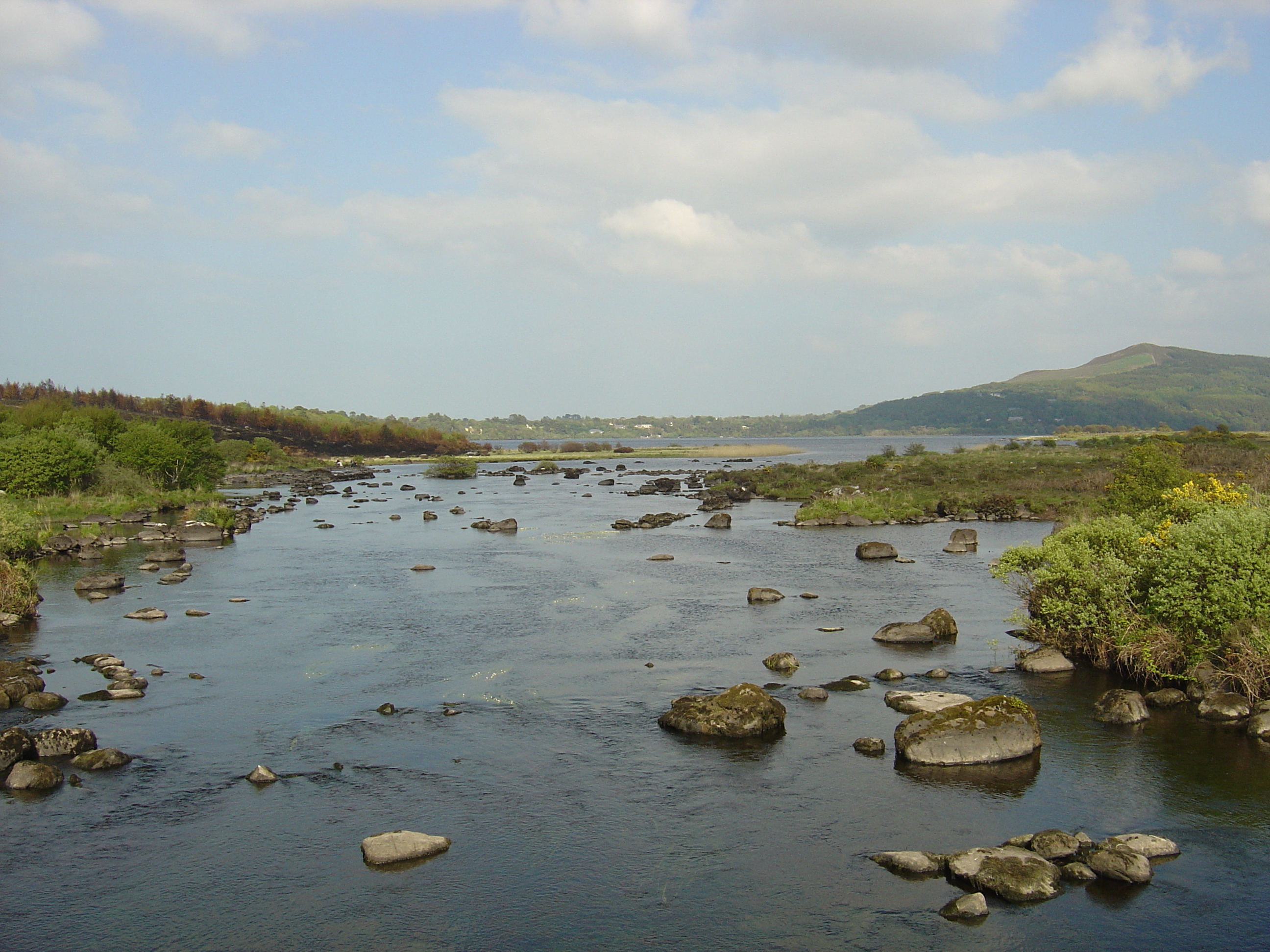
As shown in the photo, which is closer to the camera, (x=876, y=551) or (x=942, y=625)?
(x=942, y=625)

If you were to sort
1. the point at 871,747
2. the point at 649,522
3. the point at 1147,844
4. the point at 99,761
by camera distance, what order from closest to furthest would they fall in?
1. the point at 1147,844
2. the point at 99,761
3. the point at 871,747
4. the point at 649,522

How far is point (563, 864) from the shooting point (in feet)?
50.2

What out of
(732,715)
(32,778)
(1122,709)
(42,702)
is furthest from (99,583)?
(1122,709)

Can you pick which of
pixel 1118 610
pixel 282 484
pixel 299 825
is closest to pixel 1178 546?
pixel 1118 610

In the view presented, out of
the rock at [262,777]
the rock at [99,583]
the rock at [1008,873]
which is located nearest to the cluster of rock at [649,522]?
the rock at [99,583]

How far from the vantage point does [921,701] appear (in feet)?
74.6

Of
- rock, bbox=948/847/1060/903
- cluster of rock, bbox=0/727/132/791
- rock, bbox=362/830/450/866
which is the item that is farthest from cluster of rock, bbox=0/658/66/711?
rock, bbox=948/847/1060/903

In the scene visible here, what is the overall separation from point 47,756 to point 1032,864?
19734 millimetres

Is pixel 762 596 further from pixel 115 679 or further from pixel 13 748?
pixel 13 748

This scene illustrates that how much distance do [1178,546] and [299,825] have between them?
75.7 ft

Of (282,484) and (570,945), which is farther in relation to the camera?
(282,484)

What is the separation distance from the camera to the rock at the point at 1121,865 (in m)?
14.5

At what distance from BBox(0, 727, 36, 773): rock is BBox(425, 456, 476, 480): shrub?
10584cm

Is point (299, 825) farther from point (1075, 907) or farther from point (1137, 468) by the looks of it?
point (1137, 468)
